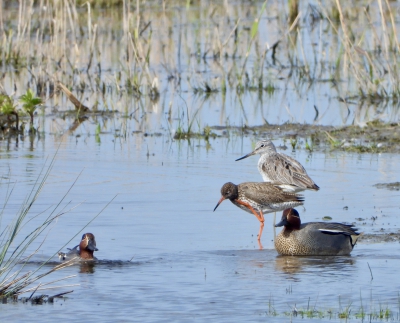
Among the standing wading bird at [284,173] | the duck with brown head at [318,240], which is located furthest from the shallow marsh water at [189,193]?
the standing wading bird at [284,173]

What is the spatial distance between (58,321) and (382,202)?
4.58 m

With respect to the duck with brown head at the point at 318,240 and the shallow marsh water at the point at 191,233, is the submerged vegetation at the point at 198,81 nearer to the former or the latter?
the shallow marsh water at the point at 191,233

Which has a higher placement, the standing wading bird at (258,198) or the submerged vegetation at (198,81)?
the submerged vegetation at (198,81)

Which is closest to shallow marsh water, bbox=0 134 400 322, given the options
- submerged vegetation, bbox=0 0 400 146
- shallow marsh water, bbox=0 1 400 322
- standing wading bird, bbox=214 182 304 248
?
shallow marsh water, bbox=0 1 400 322

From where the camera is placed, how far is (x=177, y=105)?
1585 centimetres

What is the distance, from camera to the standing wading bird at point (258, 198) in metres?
9.27

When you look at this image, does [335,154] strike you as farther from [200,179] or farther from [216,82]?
[216,82]

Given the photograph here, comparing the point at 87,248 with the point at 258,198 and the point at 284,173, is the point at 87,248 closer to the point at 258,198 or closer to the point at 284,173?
the point at 258,198

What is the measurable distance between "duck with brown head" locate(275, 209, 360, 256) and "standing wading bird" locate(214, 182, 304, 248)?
3.69 feet

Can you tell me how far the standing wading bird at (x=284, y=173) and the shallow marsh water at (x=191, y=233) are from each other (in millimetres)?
245

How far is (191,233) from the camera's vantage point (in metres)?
8.52

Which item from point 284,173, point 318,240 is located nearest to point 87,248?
point 318,240

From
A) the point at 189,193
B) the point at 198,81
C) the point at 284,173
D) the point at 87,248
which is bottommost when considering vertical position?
the point at 87,248

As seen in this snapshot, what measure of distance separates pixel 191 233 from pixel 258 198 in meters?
1.03
